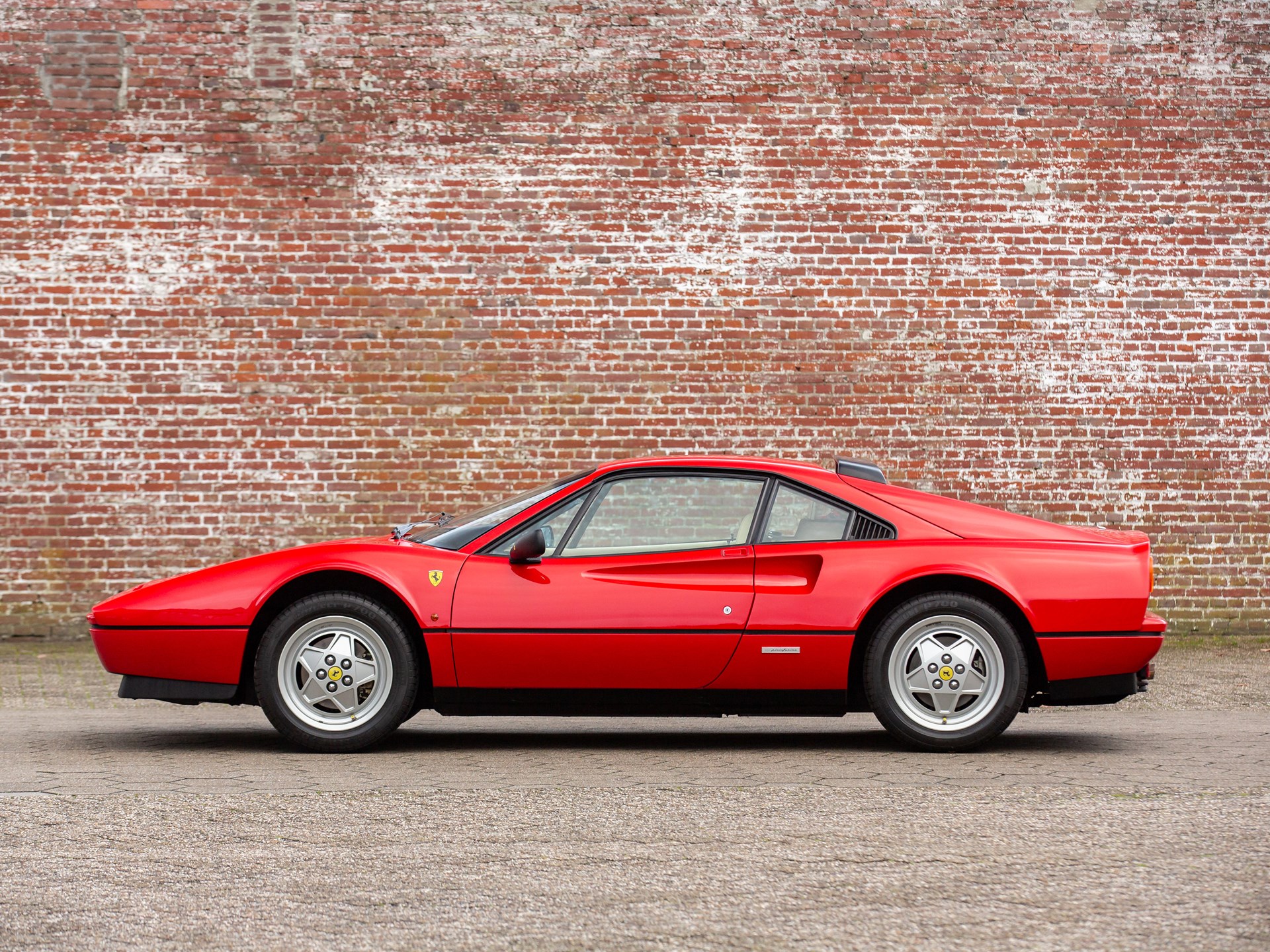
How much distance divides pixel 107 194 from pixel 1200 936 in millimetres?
9821

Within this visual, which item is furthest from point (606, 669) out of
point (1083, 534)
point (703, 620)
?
point (1083, 534)

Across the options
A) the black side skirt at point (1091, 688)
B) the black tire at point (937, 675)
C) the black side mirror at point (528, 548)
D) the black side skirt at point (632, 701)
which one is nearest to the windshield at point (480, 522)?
the black side mirror at point (528, 548)

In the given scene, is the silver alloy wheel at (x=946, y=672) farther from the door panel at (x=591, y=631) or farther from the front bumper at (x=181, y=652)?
the front bumper at (x=181, y=652)

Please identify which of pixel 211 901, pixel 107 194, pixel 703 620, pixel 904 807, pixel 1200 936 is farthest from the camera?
pixel 107 194

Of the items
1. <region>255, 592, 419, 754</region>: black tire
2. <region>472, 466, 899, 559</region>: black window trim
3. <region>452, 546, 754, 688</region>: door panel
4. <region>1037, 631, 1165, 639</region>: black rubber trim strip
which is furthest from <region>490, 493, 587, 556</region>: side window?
<region>1037, 631, 1165, 639</region>: black rubber trim strip

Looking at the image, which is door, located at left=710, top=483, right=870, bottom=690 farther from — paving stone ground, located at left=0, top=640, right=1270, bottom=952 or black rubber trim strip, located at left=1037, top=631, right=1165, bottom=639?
black rubber trim strip, located at left=1037, top=631, right=1165, bottom=639

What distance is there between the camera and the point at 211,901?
3.78m

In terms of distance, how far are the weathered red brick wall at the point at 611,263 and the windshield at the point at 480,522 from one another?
4412 mm

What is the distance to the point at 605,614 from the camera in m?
6.14

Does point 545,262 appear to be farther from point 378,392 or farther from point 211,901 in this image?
Result: point 211,901

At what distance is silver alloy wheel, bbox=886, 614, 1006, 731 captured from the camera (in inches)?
243

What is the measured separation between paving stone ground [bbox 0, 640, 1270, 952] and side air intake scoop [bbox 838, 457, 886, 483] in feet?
4.06

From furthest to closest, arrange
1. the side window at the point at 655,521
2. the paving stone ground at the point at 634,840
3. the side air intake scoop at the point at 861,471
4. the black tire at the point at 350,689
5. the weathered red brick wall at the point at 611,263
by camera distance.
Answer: the weathered red brick wall at the point at 611,263, the side air intake scoop at the point at 861,471, the side window at the point at 655,521, the black tire at the point at 350,689, the paving stone ground at the point at 634,840

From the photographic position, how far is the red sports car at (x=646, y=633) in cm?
614
